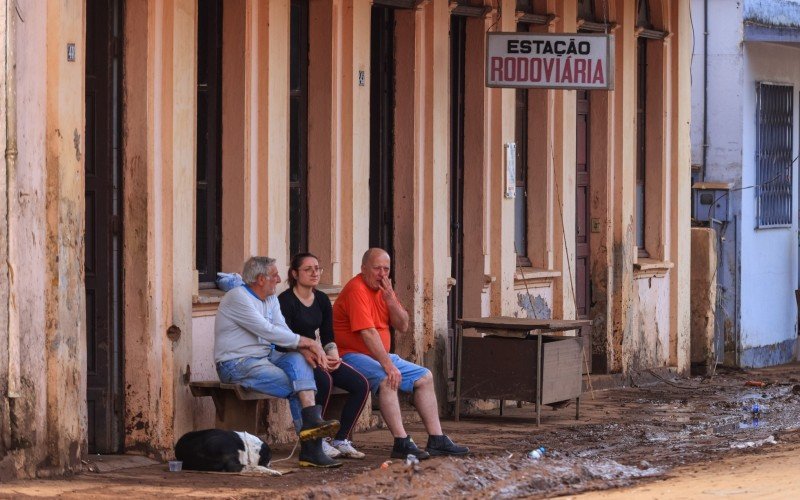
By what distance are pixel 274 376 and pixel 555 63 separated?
4.21 meters

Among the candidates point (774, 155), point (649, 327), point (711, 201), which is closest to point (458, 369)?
point (649, 327)

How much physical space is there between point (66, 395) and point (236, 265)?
7.14ft

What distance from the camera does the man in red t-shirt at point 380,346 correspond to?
1169 cm

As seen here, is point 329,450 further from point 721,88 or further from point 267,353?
point 721,88

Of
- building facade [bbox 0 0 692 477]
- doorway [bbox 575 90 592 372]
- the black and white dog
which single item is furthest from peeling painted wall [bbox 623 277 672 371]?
the black and white dog

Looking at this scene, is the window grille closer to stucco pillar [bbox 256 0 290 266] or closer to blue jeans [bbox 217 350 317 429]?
stucco pillar [bbox 256 0 290 266]

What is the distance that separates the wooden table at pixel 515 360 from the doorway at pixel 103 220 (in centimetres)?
363

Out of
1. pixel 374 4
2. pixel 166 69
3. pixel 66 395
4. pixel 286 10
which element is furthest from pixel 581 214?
pixel 66 395

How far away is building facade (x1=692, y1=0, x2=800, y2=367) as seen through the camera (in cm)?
1998

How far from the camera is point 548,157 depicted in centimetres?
1595

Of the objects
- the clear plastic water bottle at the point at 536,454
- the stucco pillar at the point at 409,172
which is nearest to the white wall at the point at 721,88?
the stucco pillar at the point at 409,172

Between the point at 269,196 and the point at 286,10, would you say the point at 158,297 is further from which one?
the point at 286,10

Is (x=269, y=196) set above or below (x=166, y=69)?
below

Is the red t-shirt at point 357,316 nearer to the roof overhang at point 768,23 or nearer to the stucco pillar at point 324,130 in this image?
the stucco pillar at point 324,130
